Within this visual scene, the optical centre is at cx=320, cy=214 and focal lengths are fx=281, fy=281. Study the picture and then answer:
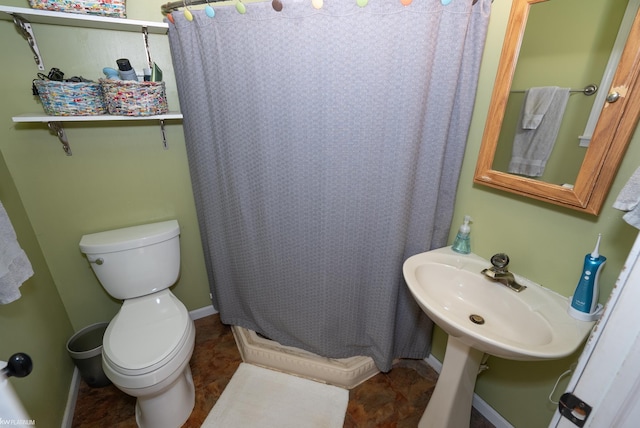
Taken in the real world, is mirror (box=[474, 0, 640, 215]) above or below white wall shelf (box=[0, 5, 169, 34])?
below

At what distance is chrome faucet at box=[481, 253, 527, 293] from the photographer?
3.50 feet

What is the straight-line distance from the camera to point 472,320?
3.61 feet

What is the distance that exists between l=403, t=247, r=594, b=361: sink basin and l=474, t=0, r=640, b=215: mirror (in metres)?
0.35

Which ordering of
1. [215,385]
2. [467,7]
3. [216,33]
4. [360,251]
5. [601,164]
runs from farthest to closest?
[215,385], [360,251], [216,33], [467,7], [601,164]

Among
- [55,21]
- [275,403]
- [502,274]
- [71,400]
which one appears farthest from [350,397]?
[55,21]

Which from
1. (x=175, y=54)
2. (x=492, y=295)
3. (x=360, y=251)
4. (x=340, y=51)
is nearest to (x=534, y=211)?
(x=492, y=295)

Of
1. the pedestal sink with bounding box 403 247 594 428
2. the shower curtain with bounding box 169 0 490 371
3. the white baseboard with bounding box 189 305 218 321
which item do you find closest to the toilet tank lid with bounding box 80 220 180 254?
the shower curtain with bounding box 169 0 490 371

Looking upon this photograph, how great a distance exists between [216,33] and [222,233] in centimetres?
101

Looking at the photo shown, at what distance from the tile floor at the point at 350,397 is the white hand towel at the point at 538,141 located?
124 centimetres

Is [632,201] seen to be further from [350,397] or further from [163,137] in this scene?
[163,137]

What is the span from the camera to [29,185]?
4.41 feet

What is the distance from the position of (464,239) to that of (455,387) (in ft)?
2.04

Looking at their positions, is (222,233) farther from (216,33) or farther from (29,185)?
(216,33)

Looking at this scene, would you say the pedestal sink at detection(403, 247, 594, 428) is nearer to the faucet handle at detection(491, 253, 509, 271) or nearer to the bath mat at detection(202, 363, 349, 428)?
the faucet handle at detection(491, 253, 509, 271)
